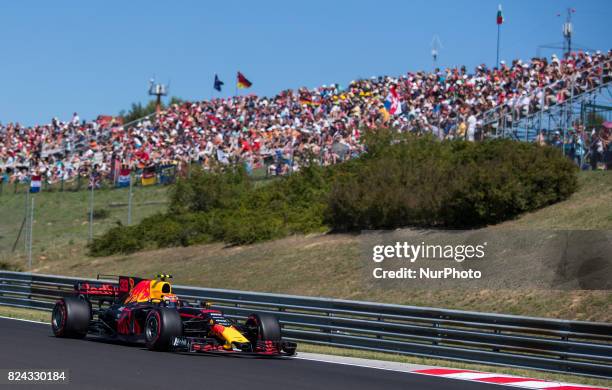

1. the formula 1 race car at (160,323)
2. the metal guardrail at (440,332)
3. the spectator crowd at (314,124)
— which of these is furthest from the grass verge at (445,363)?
the spectator crowd at (314,124)

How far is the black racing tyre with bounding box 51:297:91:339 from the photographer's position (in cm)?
1592

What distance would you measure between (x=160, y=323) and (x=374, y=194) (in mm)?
15650

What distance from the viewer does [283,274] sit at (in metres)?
27.5

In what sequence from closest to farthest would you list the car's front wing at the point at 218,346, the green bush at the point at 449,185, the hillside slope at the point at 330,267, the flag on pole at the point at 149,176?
1. the car's front wing at the point at 218,346
2. the hillside slope at the point at 330,267
3. the green bush at the point at 449,185
4. the flag on pole at the point at 149,176

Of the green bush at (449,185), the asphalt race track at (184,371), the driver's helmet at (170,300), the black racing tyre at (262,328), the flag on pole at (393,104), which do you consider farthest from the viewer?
the flag on pole at (393,104)

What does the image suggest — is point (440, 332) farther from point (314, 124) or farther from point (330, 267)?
point (314, 124)

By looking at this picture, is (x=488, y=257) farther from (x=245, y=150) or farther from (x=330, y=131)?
(x=245, y=150)

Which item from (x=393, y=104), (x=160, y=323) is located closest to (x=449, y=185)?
(x=393, y=104)

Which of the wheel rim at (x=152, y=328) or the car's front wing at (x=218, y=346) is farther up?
the wheel rim at (x=152, y=328)

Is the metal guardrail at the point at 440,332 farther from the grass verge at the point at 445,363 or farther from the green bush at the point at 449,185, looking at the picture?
the green bush at the point at 449,185

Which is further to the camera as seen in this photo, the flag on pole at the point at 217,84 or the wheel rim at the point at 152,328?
the flag on pole at the point at 217,84

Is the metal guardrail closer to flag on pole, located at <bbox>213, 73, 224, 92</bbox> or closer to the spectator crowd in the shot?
the spectator crowd

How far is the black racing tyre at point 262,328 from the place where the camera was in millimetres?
14609

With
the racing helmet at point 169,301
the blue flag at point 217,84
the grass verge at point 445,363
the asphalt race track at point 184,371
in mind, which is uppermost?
the blue flag at point 217,84
